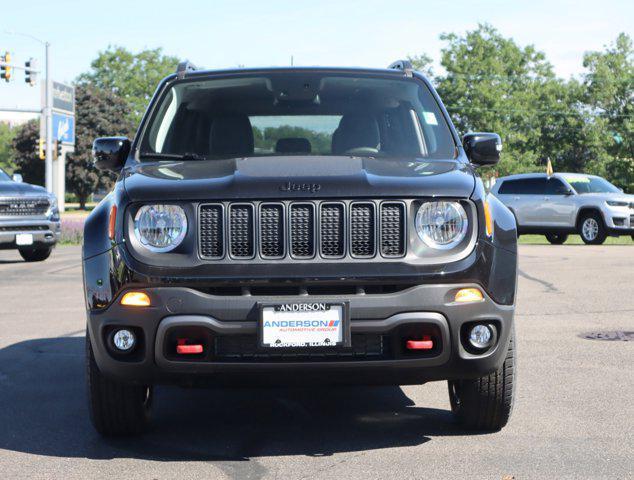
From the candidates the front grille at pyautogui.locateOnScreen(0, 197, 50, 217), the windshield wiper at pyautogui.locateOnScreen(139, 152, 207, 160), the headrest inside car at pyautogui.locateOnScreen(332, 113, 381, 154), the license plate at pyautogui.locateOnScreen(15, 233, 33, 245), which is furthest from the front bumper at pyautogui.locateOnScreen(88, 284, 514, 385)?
the front grille at pyautogui.locateOnScreen(0, 197, 50, 217)

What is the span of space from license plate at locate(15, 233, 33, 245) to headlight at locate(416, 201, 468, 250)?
1483cm

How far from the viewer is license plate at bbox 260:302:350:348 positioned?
4547mm

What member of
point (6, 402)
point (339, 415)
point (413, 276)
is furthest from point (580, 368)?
point (6, 402)

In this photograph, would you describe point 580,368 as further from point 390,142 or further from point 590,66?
point 590,66

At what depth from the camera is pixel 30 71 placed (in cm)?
3759

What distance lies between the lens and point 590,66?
72.4 m

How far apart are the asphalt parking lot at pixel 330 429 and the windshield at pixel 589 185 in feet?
61.7

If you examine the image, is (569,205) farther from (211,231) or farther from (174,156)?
(211,231)

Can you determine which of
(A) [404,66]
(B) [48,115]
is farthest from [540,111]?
(A) [404,66]

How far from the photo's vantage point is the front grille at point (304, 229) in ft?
15.4

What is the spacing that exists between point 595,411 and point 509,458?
125 cm

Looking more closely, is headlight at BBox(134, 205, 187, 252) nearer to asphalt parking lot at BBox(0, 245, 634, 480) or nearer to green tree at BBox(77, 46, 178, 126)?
asphalt parking lot at BBox(0, 245, 634, 480)

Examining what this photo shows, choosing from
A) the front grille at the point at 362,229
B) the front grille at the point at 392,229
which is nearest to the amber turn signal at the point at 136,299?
the front grille at the point at 362,229

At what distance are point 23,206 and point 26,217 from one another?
213 mm
